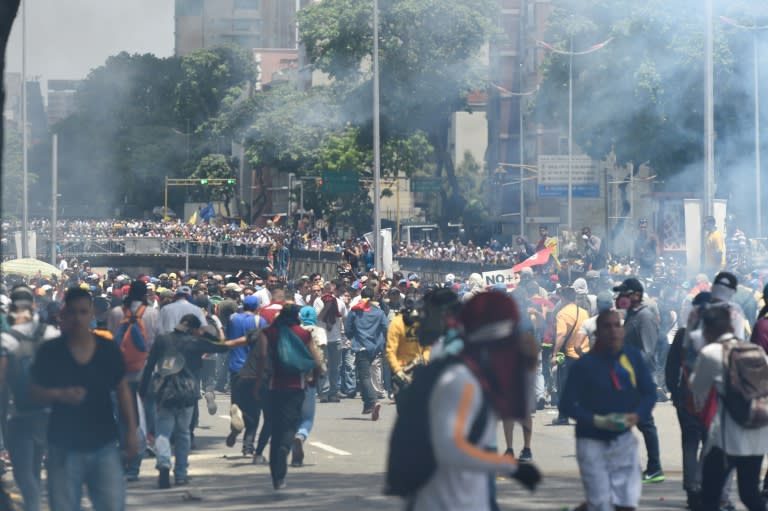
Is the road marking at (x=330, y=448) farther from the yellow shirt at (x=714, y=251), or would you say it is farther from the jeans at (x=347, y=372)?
the yellow shirt at (x=714, y=251)

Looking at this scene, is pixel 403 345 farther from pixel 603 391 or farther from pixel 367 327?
pixel 367 327

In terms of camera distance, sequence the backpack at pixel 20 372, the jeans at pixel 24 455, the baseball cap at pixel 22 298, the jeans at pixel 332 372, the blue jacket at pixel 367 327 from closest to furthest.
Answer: the backpack at pixel 20 372
the jeans at pixel 24 455
the baseball cap at pixel 22 298
the blue jacket at pixel 367 327
the jeans at pixel 332 372

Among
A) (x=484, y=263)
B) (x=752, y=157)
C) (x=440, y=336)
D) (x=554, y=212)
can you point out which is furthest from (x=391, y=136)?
(x=440, y=336)

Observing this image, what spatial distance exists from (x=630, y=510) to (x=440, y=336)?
249 cm

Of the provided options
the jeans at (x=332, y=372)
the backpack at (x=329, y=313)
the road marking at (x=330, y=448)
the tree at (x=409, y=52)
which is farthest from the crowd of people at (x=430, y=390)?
the tree at (x=409, y=52)

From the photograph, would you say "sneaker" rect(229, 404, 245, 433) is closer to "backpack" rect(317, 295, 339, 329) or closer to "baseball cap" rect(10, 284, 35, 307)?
"baseball cap" rect(10, 284, 35, 307)

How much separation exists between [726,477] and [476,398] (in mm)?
4441

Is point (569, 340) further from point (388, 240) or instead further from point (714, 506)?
point (388, 240)

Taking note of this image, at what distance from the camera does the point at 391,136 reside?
64000mm

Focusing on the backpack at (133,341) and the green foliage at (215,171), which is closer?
the backpack at (133,341)

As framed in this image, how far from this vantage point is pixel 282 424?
11.5 meters

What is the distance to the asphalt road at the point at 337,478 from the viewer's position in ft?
36.0

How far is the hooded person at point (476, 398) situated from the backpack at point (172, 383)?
6.65 metres

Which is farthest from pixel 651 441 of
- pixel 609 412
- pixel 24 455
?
pixel 24 455
